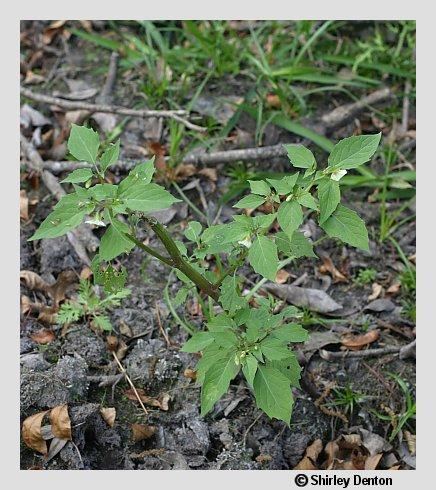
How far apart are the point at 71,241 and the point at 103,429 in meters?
1.06

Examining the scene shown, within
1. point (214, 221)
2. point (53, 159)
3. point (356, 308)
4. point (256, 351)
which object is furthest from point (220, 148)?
point (256, 351)

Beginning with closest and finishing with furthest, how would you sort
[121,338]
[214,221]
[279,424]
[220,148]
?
[279,424]
[121,338]
[214,221]
[220,148]

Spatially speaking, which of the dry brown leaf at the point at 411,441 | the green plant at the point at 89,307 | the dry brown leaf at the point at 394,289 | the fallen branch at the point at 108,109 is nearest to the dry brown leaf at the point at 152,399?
the green plant at the point at 89,307

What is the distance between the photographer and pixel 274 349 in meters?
2.38

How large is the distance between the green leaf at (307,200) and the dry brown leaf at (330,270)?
141 cm

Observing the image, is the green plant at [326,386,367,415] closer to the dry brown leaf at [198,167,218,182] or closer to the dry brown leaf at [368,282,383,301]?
the dry brown leaf at [368,282,383,301]

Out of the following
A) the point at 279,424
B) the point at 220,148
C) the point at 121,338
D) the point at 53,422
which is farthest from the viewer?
the point at 220,148

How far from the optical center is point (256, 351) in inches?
94.7

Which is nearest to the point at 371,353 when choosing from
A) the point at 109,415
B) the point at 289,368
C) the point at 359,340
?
the point at 359,340

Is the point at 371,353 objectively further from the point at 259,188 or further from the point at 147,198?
the point at 147,198

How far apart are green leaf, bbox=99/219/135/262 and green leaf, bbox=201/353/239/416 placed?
0.54 metres
